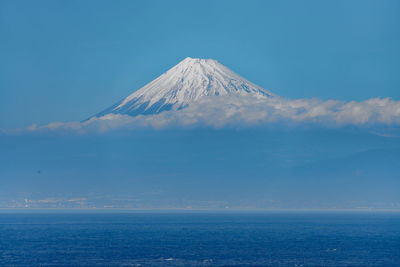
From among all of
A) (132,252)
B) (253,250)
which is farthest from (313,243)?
(132,252)

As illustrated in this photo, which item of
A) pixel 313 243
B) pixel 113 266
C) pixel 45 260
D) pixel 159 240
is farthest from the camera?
pixel 159 240

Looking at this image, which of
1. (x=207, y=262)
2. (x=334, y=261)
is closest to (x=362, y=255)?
(x=334, y=261)

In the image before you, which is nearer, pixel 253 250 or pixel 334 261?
pixel 334 261

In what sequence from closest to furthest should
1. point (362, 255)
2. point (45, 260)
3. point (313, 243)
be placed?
point (45, 260), point (362, 255), point (313, 243)

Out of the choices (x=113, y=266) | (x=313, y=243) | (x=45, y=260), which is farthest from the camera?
(x=313, y=243)

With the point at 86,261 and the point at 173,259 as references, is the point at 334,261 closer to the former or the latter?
the point at 173,259

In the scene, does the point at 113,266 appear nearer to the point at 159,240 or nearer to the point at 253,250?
the point at 253,250

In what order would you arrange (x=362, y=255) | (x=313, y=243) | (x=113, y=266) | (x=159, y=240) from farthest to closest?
1. (x=159, y=240)
2. (x=313, y=243)
3. (x=362, y=255)
4. (x=113, y=266)

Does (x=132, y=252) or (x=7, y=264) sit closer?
(x=7, y=264)
